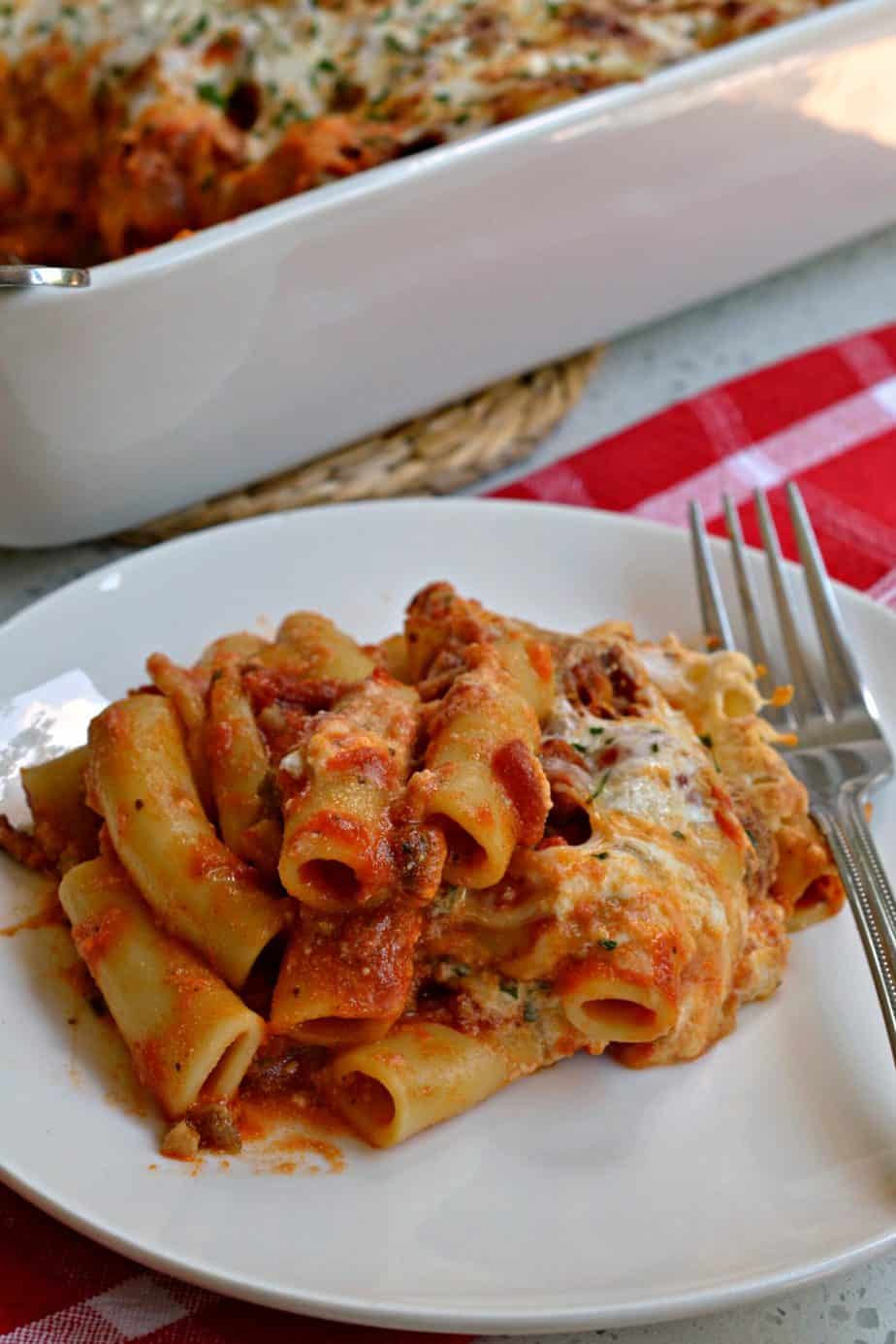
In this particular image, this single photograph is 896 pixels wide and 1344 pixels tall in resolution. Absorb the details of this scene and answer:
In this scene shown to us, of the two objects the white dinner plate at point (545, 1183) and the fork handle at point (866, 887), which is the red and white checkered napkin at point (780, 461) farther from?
the white dinner plate at point (545, 1183)

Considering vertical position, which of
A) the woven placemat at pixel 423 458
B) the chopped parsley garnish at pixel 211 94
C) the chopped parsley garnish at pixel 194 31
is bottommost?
the woven placemat at pixel 423 458

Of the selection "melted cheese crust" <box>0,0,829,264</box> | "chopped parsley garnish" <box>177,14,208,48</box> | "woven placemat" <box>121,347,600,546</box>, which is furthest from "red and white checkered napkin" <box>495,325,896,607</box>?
"chopped parsley garnish" <box>177,14,208,48</box>

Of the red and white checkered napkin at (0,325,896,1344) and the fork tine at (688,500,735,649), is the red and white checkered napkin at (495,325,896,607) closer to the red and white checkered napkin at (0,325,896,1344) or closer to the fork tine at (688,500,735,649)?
the red and white checkered napkin at (0,325,896,1344)

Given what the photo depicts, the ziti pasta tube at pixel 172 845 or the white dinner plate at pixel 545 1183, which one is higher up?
the ziti pasta tube at pixel 172 845

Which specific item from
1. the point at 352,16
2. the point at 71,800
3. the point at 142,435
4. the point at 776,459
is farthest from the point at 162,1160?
the point at 352,16

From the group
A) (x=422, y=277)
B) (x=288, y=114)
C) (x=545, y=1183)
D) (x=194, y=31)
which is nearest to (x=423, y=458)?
(x=422, y=277)

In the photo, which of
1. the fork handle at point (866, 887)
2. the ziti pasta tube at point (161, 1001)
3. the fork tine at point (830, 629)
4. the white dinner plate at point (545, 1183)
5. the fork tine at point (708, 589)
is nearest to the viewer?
the white dinner plate at point (545, 1183)

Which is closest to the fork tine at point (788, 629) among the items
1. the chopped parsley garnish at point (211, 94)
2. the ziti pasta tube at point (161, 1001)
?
the ziti pasta tube at point (161, 1001)
